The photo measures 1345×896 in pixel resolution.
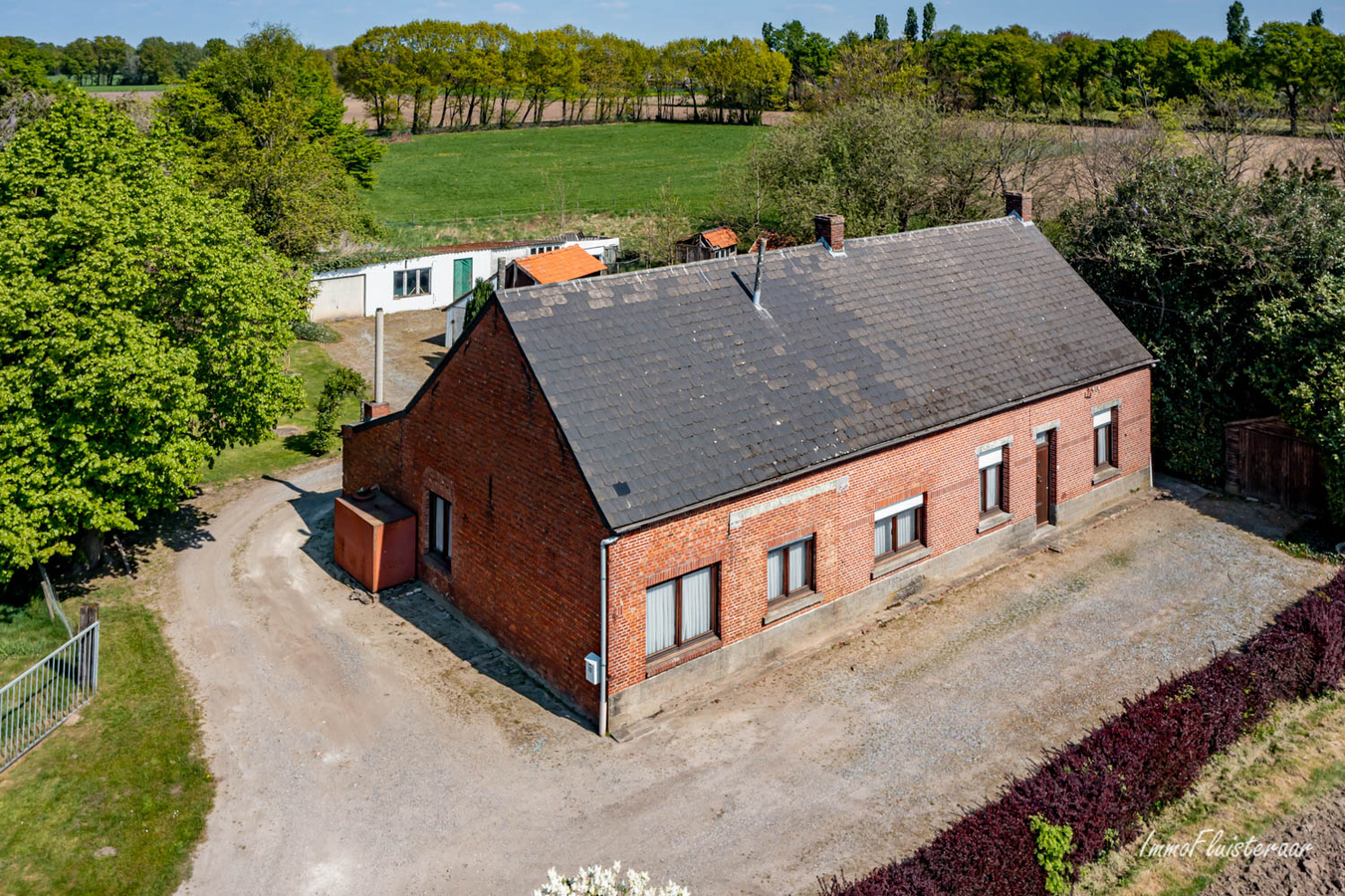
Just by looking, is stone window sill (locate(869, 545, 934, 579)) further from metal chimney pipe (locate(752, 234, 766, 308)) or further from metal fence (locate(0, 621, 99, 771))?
metal fence (locate(0, 621, 99, 771))

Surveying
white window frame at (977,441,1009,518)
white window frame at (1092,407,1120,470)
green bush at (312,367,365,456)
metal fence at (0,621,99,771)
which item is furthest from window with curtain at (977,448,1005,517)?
green bush at (312,367,365,456)

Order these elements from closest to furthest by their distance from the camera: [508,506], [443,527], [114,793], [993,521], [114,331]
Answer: [114,793] → [508,506] → [114,331] → [443,527] → [993,521]

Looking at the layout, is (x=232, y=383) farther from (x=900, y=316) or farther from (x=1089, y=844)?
(x=1089, y=844)

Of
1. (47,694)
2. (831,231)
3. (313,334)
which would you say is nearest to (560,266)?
(313,334)

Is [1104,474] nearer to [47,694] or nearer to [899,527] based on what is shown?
[899,527]

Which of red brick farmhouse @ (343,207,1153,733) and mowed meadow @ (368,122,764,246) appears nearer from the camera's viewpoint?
red brick farmhouse @ (343,207,1153,733)

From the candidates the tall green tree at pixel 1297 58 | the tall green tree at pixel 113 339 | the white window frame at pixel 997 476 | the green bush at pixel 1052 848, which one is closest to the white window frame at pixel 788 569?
the white window frame at pixel 997 476
